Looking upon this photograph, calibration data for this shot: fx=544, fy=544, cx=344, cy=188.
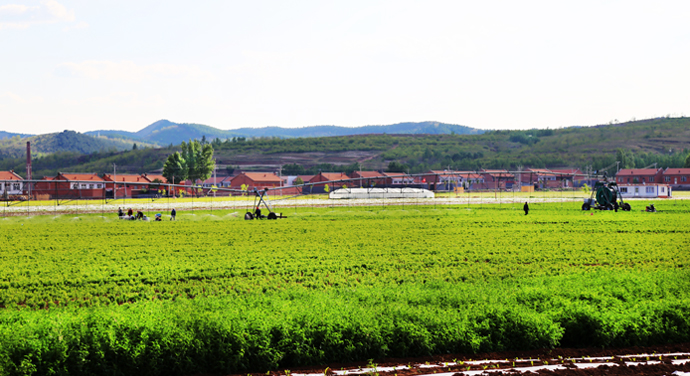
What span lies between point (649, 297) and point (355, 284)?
7979 millimetres

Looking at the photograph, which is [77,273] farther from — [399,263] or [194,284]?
[399,263]

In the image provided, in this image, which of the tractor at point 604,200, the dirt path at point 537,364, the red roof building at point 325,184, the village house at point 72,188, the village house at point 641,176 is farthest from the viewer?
the village house at point 641,176

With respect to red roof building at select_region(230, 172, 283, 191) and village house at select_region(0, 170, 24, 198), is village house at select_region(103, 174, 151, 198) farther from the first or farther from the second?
red roof building at select_region(230, 172, 283, 191)

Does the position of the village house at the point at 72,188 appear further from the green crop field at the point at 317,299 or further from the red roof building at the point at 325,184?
the green crop field at the point at 317,299

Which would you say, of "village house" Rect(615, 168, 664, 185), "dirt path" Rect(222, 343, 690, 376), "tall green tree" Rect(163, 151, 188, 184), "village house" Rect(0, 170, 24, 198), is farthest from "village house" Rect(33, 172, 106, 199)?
"village house" Rect(615, 168, 664, 185)

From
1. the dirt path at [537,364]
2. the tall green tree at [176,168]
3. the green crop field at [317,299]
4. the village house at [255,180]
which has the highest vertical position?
the tall green tree at [176,168]

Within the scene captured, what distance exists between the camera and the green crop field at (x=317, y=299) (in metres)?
9.62

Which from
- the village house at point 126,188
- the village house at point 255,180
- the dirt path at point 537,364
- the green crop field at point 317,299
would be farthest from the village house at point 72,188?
the dirt path at point 537,364

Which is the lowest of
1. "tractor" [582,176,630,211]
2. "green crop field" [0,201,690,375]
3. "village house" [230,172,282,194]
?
"green crop field" [0,201,690,375]

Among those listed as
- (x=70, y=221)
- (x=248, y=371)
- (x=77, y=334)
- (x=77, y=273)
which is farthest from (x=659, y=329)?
(x=70, y=221)

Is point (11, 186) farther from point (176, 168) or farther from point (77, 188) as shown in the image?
point (176, 168)

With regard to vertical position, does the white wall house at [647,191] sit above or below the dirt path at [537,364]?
above

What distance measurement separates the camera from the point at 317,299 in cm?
1268

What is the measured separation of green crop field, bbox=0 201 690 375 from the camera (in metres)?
9.62
